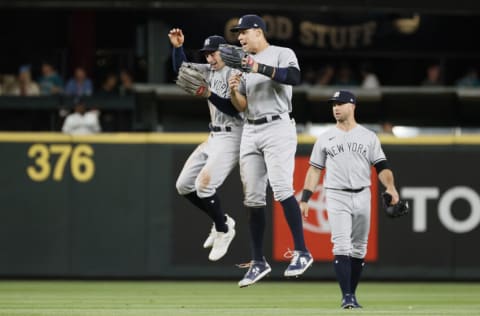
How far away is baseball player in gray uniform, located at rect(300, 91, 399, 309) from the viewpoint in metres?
10.8

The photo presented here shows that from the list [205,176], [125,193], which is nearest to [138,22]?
[125,193]

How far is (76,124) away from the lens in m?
16.1

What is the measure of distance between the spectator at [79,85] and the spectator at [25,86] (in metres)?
0.45

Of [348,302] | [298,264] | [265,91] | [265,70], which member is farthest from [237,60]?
[348,302]

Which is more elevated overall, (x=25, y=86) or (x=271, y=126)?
(x=25, y=86)

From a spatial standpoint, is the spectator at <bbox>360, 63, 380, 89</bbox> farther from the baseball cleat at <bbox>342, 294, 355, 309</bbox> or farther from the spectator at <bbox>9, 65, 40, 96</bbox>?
the baseball cleat at <bbox>342, 294, 355, 309</bbox>

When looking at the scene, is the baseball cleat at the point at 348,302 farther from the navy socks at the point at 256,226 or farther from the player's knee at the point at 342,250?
the navy socks at the point at 256,226

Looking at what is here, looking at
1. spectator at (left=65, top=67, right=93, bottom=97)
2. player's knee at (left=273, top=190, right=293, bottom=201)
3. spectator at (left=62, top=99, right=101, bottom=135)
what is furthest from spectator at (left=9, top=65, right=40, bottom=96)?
player's knee at (left=273, top=190, right=293, bottom=201)

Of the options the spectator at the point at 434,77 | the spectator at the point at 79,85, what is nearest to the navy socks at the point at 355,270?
the spectator at the point at 434,77

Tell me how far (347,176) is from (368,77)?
672cm

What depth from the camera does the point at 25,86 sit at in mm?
17125

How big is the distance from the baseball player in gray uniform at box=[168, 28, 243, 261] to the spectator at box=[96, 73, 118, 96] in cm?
588

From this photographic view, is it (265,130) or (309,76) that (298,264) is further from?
(309,76)

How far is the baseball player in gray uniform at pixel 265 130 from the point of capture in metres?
10.3
